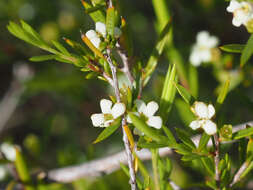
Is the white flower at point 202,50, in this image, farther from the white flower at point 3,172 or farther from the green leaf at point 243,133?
the white flower at point 3,172

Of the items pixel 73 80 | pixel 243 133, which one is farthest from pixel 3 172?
pixel 243 133

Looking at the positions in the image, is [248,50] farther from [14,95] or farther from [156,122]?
[14,95]

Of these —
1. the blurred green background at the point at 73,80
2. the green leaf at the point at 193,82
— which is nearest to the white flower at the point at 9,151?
the blurred green background at the point at 73,80

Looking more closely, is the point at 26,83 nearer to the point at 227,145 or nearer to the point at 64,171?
the point at 64,171

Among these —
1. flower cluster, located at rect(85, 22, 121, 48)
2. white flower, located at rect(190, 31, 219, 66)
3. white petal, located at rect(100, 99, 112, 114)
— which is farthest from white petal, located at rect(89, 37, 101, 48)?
white flower, located at rect(190, 31, 219, 66)

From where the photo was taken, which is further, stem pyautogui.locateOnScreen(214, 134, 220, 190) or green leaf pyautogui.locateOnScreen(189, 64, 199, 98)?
green leaf pyautogui.locateOnScreen(189, 64, 199, 98)

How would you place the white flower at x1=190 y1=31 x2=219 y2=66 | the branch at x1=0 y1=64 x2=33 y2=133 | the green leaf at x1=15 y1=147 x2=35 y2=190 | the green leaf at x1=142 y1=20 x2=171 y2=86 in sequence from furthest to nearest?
the branch at x1=0 y1=64 x2=33 y2=133 → the white flower at x1=190 y1=31 x2=219 y2=66 → the green leaf at x1=15 y1=147 x2=35 y2=190 → the green leaf at x1=142 y1=20 x2=171 y2=86

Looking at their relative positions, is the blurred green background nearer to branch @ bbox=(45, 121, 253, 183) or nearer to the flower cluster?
branch @ bbox=(45, 121, 253, 183)
